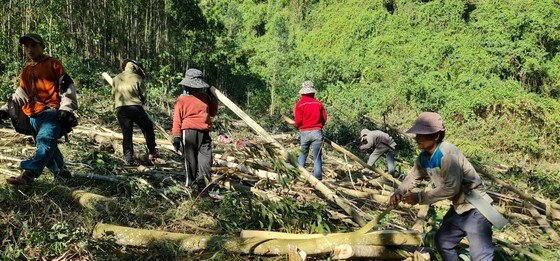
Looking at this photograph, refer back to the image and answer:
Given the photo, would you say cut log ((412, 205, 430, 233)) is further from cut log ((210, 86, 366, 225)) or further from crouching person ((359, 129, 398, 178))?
crouching person ((359, 129, 398, 178))

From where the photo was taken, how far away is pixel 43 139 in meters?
3.79

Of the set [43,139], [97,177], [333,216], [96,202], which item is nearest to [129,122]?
[97,177]

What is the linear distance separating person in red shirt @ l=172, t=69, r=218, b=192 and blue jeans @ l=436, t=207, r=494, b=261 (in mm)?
2451

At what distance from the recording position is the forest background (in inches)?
454

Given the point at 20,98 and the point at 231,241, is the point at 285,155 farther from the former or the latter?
the point at 20,98

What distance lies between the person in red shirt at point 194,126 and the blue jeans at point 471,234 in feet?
8.04

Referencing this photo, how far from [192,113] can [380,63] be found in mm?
17906

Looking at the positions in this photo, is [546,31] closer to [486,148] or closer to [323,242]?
[486,148]

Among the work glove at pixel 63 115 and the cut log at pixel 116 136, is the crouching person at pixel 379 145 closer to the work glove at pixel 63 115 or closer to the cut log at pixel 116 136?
the cut log at pixel 116 136

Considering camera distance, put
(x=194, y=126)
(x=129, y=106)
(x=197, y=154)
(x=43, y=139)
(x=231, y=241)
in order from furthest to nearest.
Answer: (x=129, y=106) → (x=197, y=154) → (x=194, y=126) → (x=43, y=139) → (x=231, y=241)

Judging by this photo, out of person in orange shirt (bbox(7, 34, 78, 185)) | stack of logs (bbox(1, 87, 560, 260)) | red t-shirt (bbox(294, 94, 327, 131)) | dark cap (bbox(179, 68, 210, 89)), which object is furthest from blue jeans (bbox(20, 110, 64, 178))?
red t-shirt (bbox(294, 94, 327, 131))

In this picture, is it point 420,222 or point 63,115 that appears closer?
point 63,115

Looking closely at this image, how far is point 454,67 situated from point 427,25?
5726 mm

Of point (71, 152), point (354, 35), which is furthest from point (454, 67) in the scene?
point (71, 152)
